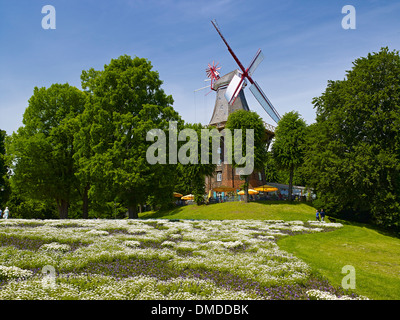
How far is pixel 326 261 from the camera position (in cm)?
1622

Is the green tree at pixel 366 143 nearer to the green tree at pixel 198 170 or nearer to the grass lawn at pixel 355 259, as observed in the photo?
the grass lawn at pixel 355 259

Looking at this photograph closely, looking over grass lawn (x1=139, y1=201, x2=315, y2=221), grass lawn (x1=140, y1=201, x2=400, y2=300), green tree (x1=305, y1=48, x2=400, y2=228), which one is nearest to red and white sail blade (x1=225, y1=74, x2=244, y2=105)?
grass lawn (x1=139, y1=201, x2=315, y2=221)

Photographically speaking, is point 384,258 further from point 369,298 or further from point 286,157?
point 286,157

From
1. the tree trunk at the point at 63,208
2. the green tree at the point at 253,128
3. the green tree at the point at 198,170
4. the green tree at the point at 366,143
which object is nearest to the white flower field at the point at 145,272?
the green tree at the point at 366,143

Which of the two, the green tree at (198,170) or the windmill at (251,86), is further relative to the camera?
the windmill at (251,86)

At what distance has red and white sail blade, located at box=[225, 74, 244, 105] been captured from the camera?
2992 inches

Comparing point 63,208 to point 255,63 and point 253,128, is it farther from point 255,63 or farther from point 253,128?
point 255,63

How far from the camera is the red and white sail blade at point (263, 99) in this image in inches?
3310

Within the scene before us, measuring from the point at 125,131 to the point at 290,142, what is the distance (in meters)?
34.1

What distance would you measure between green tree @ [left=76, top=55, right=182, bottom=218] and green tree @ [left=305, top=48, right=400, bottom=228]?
19.0 metres

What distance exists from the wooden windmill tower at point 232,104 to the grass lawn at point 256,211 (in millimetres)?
16333

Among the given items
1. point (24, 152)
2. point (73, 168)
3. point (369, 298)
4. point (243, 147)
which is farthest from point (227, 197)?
point (369, 298)

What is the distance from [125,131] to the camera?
33156 mm

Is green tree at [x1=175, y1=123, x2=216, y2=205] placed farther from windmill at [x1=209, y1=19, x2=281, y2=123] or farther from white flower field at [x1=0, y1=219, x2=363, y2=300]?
white flower field at [x1=0, y1=219, x2=363, y2=300]
